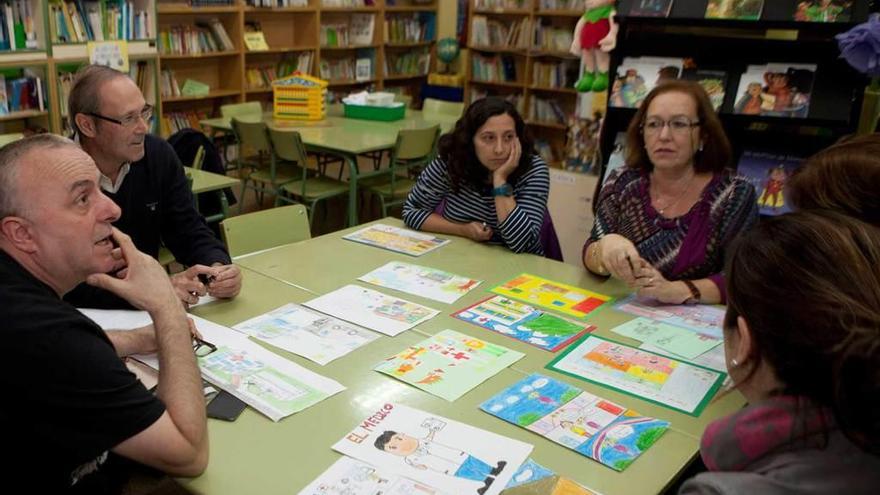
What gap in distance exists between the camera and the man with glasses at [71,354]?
1.08 m

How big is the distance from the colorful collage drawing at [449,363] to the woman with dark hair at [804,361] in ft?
2.07

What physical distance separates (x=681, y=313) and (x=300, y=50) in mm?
5913

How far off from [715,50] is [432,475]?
2874 mm

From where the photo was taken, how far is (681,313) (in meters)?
1.99

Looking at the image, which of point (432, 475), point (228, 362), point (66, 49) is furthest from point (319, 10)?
point (432, 475)

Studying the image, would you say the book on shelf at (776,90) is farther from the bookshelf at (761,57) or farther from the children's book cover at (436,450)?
the children's book cover at (436,450)

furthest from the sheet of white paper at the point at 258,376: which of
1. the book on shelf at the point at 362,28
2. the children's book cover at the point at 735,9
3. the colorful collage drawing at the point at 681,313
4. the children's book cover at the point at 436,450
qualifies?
the book on shelf at the point at 362,28

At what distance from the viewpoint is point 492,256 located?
2465 millimetres

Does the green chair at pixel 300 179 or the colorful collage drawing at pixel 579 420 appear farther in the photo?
the green chair at pixel 300 179

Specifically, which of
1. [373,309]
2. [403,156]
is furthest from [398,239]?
[403,156]

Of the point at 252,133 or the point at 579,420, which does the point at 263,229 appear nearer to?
the point at 579,420

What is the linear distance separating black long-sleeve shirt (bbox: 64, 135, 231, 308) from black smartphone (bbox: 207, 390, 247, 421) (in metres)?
0.90

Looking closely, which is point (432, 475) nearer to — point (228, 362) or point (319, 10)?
point (228, 362)

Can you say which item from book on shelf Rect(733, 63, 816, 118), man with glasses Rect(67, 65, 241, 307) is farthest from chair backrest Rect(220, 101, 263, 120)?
book on shelf Rect(733, 63, 816, 118)
